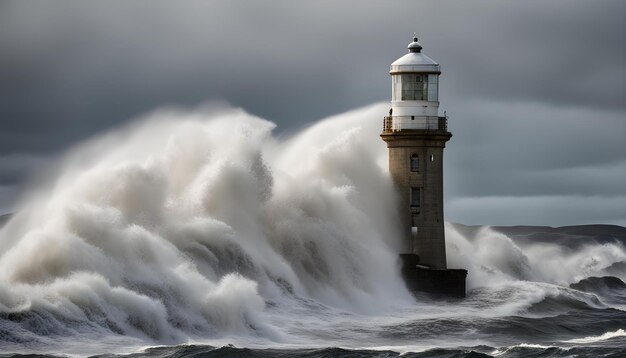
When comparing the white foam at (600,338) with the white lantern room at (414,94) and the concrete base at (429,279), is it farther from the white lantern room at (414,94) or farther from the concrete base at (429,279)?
the white lantern room at (414,94)

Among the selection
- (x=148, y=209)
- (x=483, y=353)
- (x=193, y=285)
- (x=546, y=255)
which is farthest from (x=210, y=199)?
(x=546, y=255)

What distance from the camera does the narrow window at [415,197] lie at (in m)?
46.3

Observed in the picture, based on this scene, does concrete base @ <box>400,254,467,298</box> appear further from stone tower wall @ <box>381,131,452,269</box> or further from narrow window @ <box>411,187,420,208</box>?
narrow window @ <box>411,187,420,208</box>

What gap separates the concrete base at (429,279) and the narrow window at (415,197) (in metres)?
1.47

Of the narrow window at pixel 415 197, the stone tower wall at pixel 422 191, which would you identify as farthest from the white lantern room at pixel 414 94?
the narrow window at pixel 415 197

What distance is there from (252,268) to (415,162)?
8.48 m

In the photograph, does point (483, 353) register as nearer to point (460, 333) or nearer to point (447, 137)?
point (460, 333)

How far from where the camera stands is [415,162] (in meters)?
46.4

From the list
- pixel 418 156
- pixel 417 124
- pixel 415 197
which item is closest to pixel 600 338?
pixel 415 197

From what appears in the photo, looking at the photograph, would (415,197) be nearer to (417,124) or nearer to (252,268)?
(417,124)

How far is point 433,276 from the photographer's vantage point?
45531mm

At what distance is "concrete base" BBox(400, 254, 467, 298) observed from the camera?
1785 inches

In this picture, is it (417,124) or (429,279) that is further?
(417,124)

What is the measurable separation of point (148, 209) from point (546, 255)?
27.1 meters
